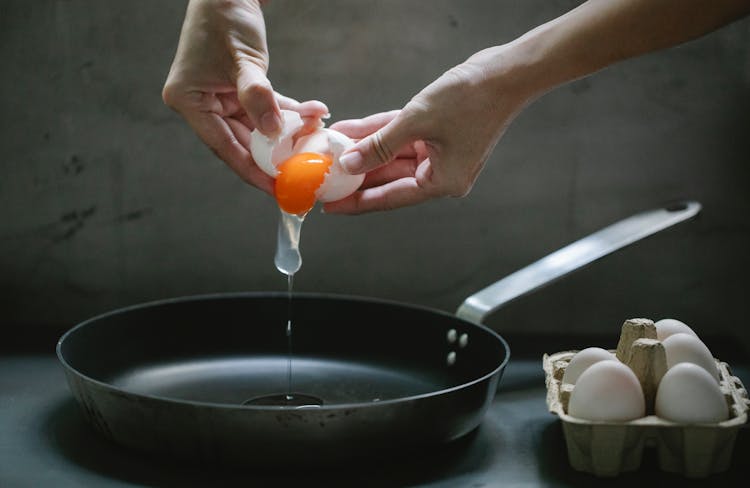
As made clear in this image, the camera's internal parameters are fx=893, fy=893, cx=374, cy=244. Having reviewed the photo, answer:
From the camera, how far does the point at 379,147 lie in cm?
117

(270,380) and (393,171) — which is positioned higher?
(393,171)

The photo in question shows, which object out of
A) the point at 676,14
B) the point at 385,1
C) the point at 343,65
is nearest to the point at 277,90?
the point at 343,65

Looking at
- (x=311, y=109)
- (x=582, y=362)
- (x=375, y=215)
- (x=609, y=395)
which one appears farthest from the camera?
(x=375, y=215)

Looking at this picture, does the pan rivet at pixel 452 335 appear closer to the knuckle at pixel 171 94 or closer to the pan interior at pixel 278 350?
the pan interior at pixel 278 350

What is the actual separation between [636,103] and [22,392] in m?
1.09

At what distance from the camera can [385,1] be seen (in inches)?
59.7

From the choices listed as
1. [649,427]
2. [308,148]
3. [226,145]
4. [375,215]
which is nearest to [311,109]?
[308,148]

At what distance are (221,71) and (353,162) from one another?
0.28 m

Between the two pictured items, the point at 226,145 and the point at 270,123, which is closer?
the point at 270,123

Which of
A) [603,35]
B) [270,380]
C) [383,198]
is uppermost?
[603,35]

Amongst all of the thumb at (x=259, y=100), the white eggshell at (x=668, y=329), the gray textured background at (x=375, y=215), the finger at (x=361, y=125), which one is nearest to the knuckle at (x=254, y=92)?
the thumb at (x=259, y=100)

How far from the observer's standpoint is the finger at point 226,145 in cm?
135

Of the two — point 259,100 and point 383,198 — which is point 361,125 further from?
point 259,100

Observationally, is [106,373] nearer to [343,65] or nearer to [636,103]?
[343,65]
